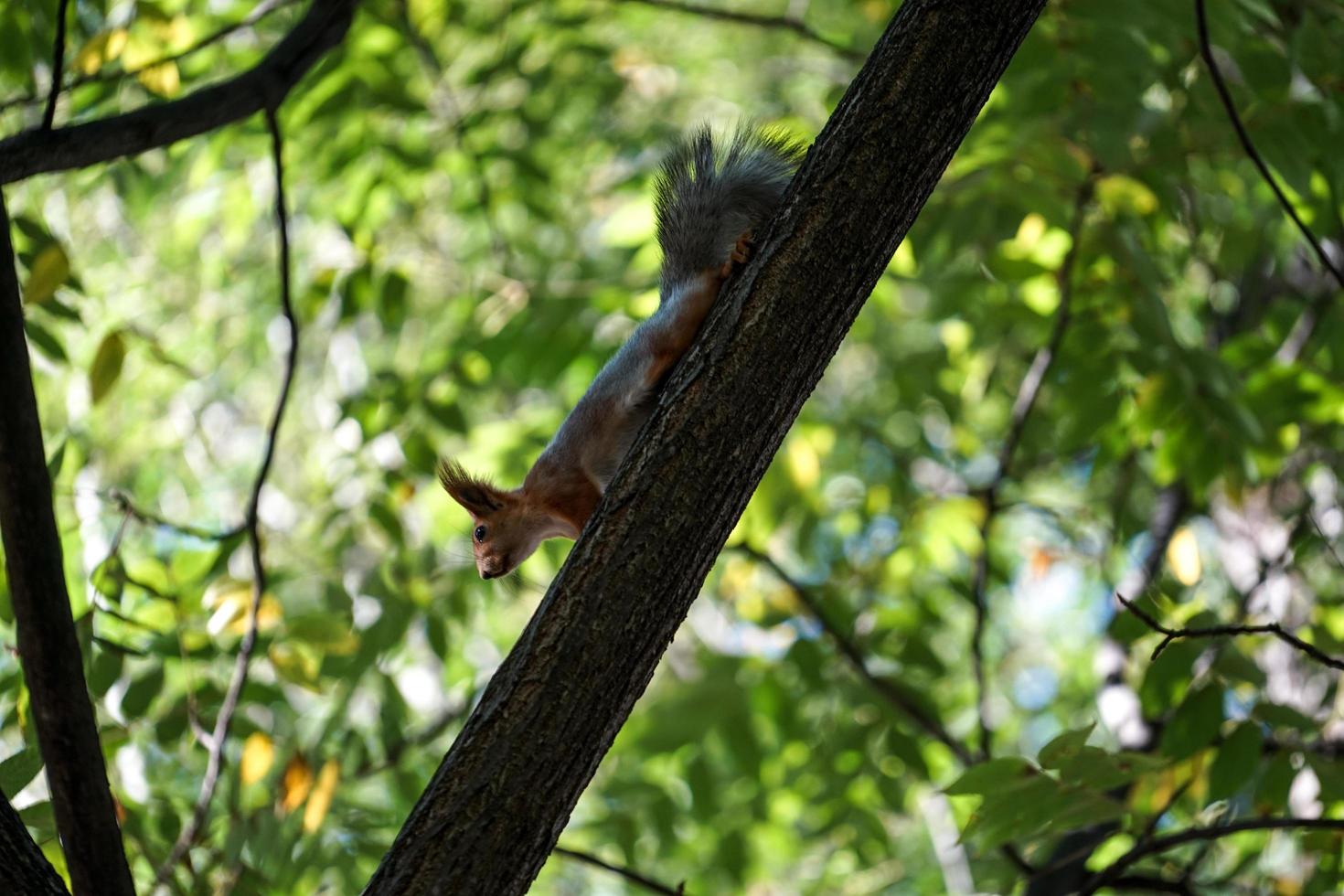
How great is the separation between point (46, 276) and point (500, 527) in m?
1.16

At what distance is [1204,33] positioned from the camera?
2.54 m

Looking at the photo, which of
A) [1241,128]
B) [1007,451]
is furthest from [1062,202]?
[1241,128]

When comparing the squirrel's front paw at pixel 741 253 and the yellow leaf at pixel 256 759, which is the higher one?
the squirrel's front paw at pixel 741 253

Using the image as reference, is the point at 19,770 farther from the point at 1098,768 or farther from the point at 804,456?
the point at 804,456

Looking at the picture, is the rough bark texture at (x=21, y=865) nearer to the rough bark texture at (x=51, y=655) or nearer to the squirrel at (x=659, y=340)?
the rough bark texture at (x=51, y=655)

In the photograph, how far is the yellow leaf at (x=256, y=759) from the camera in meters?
3.09

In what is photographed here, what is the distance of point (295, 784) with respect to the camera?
10.2 ft

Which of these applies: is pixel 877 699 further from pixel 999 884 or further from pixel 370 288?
pixel 370 288

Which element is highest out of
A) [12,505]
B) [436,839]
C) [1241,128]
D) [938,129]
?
[1241,128]

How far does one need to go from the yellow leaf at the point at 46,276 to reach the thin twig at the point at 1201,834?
8.30 ft

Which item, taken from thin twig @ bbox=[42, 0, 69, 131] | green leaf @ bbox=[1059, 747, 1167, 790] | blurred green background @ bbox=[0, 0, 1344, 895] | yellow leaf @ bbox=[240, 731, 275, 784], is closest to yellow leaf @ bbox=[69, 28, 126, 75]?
blurred green background @ bbox=[0, 0, 1344, 895]

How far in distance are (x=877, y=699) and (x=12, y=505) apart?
2488 millimetres

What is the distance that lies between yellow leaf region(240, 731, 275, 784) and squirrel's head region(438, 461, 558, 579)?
0.72m

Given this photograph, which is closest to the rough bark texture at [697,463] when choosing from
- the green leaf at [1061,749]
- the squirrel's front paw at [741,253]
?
the squirrel's front paw at [741,253]
